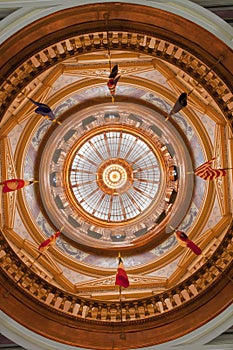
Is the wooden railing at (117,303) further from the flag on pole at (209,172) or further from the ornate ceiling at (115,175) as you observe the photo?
the flag on pole at (209,172)

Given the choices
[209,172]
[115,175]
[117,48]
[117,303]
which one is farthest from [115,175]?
[117,48]

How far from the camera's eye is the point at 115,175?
1631cm

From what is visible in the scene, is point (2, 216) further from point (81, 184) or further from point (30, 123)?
point (81, 184)

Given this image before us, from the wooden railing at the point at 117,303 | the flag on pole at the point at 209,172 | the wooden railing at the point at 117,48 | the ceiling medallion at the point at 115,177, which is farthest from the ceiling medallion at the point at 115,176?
the wooden railing at the point at 117,48

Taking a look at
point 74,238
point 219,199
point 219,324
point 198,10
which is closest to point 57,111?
point 74,238

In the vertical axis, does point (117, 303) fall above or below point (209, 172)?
below

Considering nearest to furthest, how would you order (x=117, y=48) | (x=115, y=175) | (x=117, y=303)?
(x=117, y=48) < (x=117, y=303) < (x=115, y=175)

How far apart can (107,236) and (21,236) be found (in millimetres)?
3101

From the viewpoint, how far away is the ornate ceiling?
8477mm

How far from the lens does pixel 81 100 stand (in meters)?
13.5

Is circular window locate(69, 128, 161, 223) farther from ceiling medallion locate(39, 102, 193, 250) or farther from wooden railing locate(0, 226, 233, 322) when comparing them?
wooden railing locate(0, 226, 233, 322)

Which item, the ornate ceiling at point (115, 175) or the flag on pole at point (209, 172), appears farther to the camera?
the flag on pole at point (209, 172)

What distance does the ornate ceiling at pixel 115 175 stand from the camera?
27.8 ft

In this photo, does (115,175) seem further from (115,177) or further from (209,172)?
(209,172)
